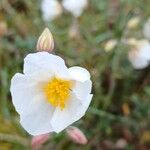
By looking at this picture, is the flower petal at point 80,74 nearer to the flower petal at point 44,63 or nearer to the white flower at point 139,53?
the flower petal at point 44,63

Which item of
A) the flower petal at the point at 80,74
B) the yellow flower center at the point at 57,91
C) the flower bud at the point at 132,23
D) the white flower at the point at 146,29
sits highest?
the flower petal at the point at 80,74

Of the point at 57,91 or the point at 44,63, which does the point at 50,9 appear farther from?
the point at 44,63

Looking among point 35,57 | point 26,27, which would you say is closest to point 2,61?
point 26,27

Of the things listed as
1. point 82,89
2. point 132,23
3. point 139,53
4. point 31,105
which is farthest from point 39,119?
point 132,23

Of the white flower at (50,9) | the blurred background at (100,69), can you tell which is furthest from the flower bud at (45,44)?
the white flower at (50,9)

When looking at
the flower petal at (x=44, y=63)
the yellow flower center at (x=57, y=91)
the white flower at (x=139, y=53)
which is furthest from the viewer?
the white flower at (x=139, y=53)

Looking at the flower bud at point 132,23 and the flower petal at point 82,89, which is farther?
the flower bud at point 132,23

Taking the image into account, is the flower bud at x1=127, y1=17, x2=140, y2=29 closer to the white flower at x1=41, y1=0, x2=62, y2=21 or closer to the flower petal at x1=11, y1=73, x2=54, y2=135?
the white flower at x1=41, y1=0, x2=62, y2=21

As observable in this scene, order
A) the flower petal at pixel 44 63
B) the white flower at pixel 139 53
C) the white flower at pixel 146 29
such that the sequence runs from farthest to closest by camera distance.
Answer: the white flower at pixel 146 29
the white flower at pixel 139 53
the flower petal at pixel 44 63

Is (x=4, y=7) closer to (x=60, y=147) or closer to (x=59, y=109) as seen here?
(x=60, y=147)
